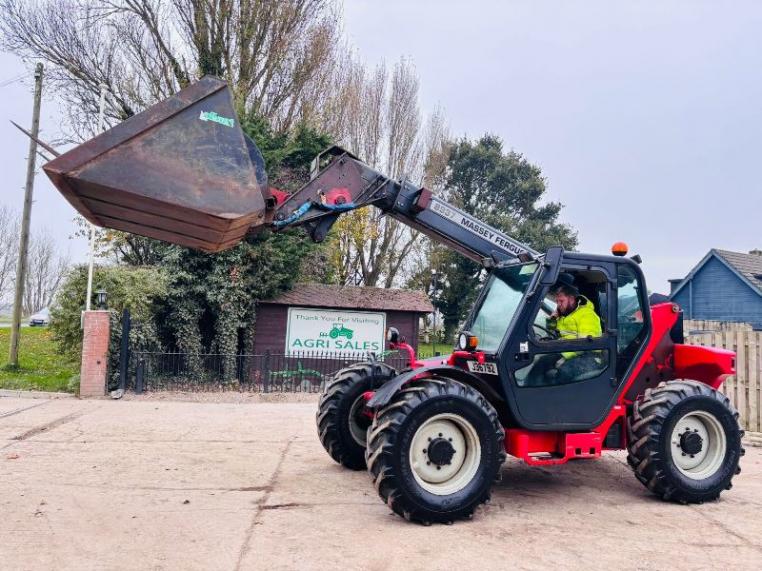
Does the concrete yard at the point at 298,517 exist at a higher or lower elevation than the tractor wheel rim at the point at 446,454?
lower

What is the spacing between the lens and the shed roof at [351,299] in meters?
16.2

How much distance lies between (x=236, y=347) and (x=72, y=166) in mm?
11832

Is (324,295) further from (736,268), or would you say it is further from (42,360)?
(736,268)

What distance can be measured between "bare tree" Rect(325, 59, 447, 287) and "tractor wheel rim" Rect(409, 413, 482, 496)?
2227 centimetres

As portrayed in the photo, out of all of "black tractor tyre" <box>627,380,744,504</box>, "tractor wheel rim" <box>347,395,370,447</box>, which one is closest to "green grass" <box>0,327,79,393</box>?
"tractor wheel rim" <box>347,395,370,447</box>

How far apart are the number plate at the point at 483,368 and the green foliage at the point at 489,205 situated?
26371 mm

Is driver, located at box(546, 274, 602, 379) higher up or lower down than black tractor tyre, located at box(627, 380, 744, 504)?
higher up

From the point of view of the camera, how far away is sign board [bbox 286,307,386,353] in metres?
16.2

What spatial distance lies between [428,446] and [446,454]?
16cm

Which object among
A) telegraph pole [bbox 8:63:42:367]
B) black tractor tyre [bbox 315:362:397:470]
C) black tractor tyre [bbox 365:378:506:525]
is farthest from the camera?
telegraph pole [bbox 8:63:42:367]

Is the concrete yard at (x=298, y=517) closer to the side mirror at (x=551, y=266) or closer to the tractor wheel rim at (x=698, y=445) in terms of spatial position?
the tractor wheel rim at (x=698, y=445)

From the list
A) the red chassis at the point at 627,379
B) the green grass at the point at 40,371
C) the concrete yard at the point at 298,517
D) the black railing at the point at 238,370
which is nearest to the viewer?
the concrete yard at the point at 298,517

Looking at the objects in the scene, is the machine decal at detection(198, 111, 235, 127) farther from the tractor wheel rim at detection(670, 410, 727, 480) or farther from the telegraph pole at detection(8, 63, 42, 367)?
the telegraph pole at detection(8, 63, 42, 367)

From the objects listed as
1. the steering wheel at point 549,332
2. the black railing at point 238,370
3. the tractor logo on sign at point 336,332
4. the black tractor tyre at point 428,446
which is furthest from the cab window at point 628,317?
the tractor logo on sign at point 336,332
